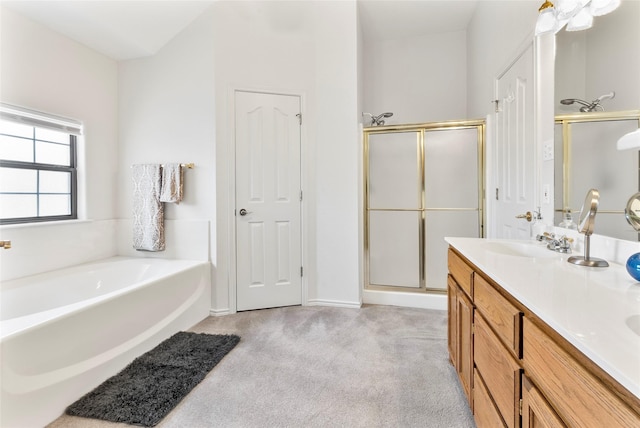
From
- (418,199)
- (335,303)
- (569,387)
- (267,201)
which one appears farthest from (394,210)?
(569,387)

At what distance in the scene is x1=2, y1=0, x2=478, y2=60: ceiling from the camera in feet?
7.71

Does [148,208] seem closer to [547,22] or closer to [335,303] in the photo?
[335,303]

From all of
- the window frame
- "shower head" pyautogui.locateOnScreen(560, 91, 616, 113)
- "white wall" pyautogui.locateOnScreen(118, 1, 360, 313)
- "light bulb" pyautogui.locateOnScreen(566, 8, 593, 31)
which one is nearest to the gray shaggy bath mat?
"white wall" pyautogui.locateOnScreen(118, 1, 360, 313)

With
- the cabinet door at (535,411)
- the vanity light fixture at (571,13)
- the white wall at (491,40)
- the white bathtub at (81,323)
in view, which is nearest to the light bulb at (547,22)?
the vanity light fixture at (571,13)

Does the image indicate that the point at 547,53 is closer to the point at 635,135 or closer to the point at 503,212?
the point at 635,135

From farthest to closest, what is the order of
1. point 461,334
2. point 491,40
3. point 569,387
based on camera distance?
1. point 491,40
2. point 461,334
3. point 569,387

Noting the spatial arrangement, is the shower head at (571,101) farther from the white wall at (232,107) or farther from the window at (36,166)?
the window at (36,166)

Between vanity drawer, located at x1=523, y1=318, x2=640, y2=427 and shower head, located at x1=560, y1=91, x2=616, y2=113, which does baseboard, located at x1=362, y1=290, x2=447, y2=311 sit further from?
vanity drawer, located at x1=523, y1=318, x2=640, y2=427

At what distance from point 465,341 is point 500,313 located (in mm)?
534

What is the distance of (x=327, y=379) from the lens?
173 cm

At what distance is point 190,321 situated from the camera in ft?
8.13

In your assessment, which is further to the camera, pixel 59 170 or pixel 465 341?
pixel 59 170

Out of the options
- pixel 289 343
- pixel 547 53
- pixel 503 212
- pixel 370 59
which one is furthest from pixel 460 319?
pixel 370 59

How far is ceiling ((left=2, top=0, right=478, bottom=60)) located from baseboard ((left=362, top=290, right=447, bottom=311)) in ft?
9.36
